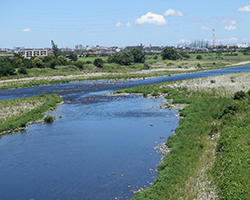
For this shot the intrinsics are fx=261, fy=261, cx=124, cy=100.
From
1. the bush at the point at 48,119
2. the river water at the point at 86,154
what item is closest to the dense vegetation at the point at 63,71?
the bush at the point at 48,119

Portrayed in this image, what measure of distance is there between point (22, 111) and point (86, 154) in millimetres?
19939

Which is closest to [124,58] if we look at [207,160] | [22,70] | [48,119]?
[22,70]

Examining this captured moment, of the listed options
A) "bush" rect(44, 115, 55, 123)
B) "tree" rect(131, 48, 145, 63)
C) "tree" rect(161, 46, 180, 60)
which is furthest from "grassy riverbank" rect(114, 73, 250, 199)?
"tree" rect(161, 46, 180, 60)

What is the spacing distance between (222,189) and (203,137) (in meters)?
11.0

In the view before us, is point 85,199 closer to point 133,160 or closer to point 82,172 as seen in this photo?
point 82,172

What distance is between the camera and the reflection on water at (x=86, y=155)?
19.7 m

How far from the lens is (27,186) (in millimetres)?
20516

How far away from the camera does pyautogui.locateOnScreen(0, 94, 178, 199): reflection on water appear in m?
19.7

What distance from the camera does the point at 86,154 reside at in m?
26.2

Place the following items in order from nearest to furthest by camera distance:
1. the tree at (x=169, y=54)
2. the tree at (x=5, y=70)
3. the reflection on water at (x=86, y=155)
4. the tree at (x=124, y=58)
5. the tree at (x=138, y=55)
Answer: the reflection on water at (x=86, y=155)
the tree at (x=5, y=70)
the tree at (x=124, y=58)
the tree at (x=138, y=55)
the tree at (x=169, y=54)

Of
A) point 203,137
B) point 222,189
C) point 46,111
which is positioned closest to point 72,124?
point 46,111

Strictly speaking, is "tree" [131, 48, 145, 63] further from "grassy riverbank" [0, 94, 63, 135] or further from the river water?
the river water

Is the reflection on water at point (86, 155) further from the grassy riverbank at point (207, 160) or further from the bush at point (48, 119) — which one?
the grassy riverbank at point (207, 160)

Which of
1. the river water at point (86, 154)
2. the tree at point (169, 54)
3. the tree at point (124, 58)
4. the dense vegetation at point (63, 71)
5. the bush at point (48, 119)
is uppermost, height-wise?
the tree at point (169, 54)
